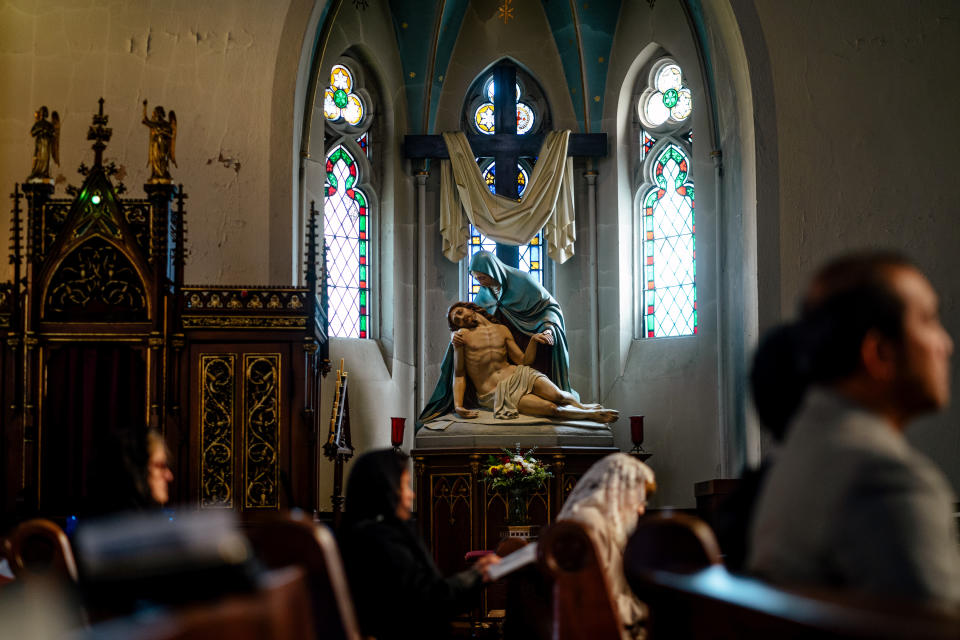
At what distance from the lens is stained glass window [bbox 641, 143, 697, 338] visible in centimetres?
1230

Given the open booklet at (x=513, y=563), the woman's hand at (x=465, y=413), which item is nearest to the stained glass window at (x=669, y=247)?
the woman's hand at (x=465, y=413)

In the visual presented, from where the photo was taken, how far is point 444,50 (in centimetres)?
1328

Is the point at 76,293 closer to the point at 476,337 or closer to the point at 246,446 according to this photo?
the point at 246,446

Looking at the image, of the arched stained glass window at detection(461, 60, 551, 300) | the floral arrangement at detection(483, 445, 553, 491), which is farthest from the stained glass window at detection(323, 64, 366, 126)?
the floral arrangement at detection(483, 445, 553, 491)

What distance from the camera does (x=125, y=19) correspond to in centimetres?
989

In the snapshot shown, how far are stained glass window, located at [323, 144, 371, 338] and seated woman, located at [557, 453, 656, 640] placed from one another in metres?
7.72

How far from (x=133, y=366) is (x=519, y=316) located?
4.42 meters

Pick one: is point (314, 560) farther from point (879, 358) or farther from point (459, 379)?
point (459, 379)

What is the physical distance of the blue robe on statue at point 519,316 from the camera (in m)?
11.1

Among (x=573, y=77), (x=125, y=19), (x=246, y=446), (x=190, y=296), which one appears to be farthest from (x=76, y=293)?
(x=573, y=77)

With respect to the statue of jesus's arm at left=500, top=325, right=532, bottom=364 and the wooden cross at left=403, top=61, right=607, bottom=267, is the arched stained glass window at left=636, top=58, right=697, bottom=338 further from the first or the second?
the statue of jesus's arm at left=500, top=325, right=532, bottom=364

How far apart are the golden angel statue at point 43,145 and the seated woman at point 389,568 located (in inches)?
186

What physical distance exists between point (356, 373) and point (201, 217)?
9.88 feet

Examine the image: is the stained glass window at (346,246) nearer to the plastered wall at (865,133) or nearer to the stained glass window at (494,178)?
the stained glass window at (494,178)
